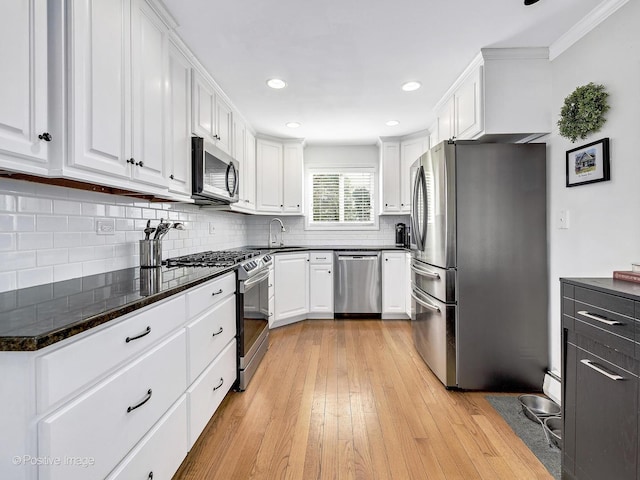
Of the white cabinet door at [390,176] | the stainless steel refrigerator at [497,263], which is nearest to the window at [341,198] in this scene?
the white cabinet door at [390,176]

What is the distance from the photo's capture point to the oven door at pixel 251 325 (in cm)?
239

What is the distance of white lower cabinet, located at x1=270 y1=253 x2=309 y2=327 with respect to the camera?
3.99m

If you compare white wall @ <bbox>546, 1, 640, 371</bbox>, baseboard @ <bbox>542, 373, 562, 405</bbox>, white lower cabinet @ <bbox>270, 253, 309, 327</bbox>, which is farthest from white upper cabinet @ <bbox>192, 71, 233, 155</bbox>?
baseboard @ <bbox>542, 373, 562, 405</bbox>

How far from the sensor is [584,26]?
6.57ft

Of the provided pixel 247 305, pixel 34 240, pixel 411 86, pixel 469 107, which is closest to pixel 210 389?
pixel 247 305

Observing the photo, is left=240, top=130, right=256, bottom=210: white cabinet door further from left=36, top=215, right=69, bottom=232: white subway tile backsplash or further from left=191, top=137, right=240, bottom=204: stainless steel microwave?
left=36, top=215, right=69, bottom=232: white subway tile backsplash

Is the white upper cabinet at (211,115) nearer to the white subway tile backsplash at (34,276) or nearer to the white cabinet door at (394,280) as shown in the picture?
the white subway tile backsplash at (34,276)

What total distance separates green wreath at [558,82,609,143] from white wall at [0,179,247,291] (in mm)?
2802

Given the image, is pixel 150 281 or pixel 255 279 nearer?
pixel 150 281

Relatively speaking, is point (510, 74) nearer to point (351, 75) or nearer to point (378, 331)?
point (351, 75)

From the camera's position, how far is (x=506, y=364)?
239 centimetres

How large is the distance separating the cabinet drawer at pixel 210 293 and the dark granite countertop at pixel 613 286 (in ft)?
5.79

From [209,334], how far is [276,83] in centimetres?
214

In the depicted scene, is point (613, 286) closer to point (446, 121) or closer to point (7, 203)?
point (446, 121)
